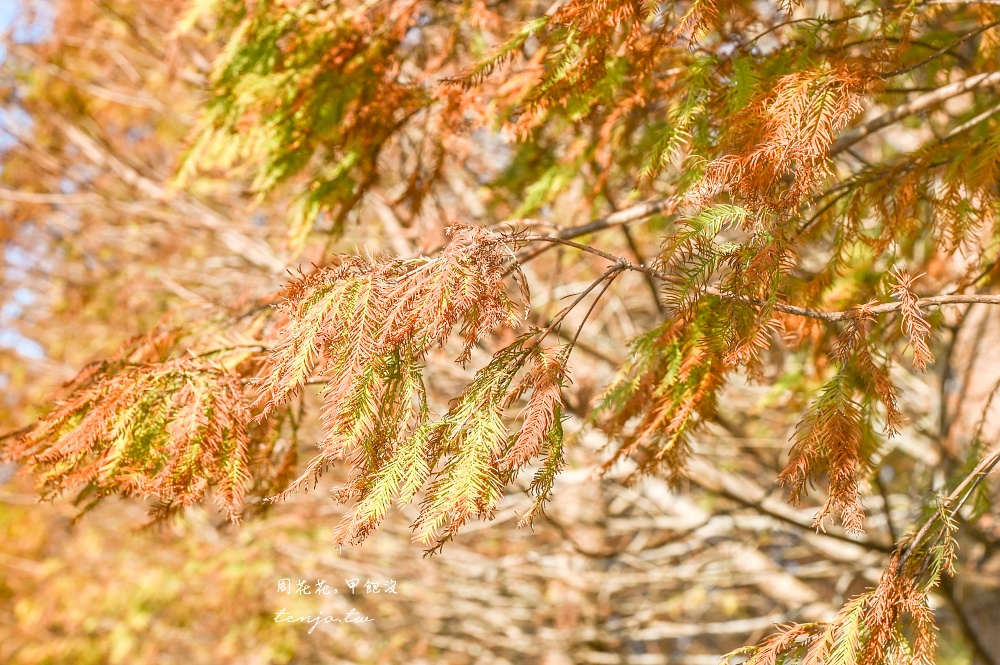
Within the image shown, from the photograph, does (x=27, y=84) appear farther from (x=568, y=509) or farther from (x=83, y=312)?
(x=568, y=509)

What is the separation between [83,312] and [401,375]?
18.3ft

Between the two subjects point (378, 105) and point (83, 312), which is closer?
point (378, 105)

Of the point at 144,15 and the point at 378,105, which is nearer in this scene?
the point at 378,105

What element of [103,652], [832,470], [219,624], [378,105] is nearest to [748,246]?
[832,470]

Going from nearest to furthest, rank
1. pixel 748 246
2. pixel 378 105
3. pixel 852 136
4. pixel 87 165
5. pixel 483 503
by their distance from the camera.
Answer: pixel 483 503, pixel 748 246, pixel 852 136, pixel 378 105, pixel 87 165

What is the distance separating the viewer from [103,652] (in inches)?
265

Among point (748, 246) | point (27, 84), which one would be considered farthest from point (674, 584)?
point (27, 84)

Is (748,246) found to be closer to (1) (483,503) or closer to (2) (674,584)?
(1) (483,503)

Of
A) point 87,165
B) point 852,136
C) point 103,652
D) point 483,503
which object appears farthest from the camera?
point 103,652

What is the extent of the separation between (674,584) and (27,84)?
5.39 meters

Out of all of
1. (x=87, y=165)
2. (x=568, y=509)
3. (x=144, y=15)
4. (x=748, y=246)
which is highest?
(x=144, y=15)

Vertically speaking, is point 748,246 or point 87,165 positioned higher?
point 87,165

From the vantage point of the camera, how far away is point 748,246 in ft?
4.98

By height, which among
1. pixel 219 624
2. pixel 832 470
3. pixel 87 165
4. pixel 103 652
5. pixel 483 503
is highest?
pixel 87 165
